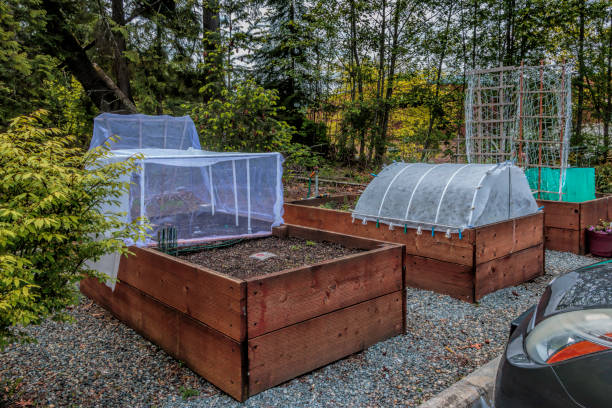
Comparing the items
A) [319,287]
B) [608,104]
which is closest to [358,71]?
[608,104]

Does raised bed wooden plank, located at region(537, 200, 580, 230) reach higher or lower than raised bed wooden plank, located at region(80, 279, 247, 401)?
higher

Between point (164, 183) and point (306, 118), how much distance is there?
11.0 metres

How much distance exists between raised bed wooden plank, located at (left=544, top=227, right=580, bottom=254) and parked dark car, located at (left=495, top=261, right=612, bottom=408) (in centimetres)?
473

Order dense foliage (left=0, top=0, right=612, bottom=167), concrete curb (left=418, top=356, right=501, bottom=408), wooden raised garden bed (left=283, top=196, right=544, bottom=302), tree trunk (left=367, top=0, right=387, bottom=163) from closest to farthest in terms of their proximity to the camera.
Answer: concrete curb (left=418, top=356, right=501, bottom=408) < wooden raised garden bed (left=283, top=196, right=544, bottom=302) < dense foliage (left=0, top=0, right=612, bottom=167) < tree trunk (left=367, top=0, right=387, bottom=163)

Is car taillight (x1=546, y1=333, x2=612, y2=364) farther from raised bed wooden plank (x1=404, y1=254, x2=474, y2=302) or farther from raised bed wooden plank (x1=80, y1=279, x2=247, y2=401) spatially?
raised bed wooden plank (x1=404, y1=254, x2=474, y2=302)

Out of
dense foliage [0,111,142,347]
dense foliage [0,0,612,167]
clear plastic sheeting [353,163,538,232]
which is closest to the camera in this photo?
dense foliage [0,111,142,347]

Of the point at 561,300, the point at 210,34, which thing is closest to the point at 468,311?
the point at 561,300

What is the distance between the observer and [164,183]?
3.78 m

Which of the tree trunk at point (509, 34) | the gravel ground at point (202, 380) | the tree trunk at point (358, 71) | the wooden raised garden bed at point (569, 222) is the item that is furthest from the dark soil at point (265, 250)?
the tree trunk at point (509, 34)

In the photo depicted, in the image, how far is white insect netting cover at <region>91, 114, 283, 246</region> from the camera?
11.9 feet

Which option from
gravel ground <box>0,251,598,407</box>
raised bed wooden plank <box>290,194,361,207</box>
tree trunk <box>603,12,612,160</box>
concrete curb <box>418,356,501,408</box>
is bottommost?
gravel ground <box>0,251,598,407</box>

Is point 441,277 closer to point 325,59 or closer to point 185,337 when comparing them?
point 185,337

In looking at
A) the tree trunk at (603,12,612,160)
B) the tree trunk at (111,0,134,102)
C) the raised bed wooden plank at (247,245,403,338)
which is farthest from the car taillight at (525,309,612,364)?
the tree trunk at (603,12,612,160)

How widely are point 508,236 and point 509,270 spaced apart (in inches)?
15.0
